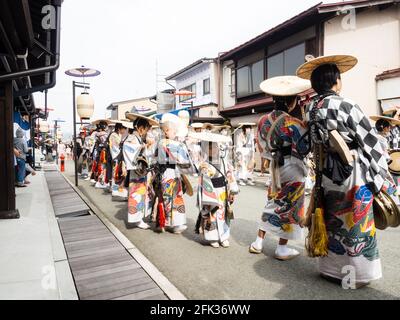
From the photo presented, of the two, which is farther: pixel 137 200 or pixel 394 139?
pixel 394 139

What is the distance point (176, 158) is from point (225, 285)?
2274 millimetres

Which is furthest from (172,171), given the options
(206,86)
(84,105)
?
(206,86)

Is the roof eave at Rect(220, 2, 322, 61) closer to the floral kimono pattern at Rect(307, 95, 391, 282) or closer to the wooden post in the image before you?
the floral kimono pattern at Rect(307, 95, 391, 282)

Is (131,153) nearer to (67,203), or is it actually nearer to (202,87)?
(67,203)

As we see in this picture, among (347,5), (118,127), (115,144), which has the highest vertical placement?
(347,5)

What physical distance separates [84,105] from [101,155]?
1796 mm

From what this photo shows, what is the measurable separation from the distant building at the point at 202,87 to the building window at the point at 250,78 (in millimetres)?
2602

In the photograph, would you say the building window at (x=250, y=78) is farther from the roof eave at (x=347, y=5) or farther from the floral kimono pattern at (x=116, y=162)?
the floral kimono pattern at (x=116, y=162)

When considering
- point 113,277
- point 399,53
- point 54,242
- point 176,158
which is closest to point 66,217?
point 54,242

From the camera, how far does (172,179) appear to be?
16.5ft

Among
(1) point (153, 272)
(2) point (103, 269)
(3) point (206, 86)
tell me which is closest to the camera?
(1) point (153, 272)

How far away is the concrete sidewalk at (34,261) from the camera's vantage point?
285cm

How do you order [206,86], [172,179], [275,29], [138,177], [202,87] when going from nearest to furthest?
[172,179] → [138,177] → [275,29] → [206,86] → [202,87]
